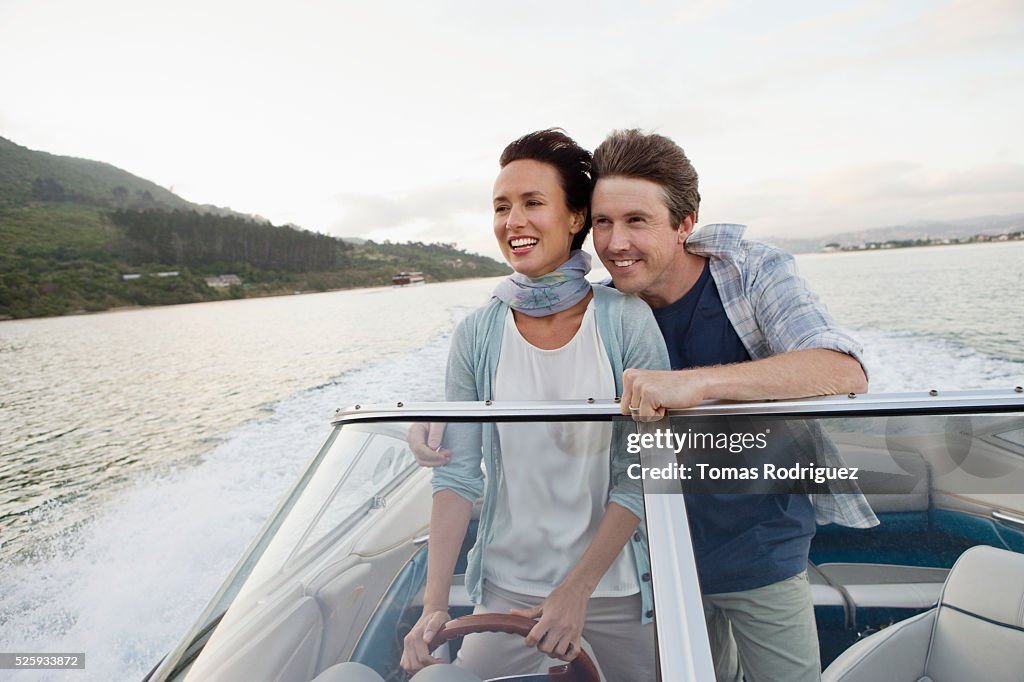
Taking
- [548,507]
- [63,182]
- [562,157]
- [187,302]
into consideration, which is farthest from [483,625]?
[63,182]

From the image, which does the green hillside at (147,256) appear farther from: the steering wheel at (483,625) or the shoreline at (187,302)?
the steering wheel at (483,625)

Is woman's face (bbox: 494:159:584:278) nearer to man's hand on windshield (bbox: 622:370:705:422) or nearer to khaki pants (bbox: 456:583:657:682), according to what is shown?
man's hand on windshield (bbox: 622:370:705:422)

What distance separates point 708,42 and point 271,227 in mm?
44863

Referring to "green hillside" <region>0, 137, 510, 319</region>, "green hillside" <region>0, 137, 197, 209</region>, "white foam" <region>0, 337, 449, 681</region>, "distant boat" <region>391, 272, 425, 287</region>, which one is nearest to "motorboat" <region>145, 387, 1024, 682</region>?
"white foam" <region>0, 337, 449, 681</region>

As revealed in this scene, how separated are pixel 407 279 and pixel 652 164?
40432 millimetres

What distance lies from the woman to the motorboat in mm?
32

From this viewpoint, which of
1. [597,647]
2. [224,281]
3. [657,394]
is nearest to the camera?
[597,647]

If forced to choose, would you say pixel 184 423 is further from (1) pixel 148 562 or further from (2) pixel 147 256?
(2) pixel 147 256

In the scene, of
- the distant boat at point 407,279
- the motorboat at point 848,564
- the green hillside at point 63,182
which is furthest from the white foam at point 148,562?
the green hillside at point 63,182

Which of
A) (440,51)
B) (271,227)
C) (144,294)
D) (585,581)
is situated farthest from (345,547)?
(271,227)

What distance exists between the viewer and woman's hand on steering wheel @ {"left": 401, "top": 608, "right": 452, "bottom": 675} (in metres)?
0.98

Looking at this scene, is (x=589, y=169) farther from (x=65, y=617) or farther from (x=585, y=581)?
(x=65, y=617)

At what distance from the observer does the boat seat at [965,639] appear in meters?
1.02

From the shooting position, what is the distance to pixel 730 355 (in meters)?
1.63
